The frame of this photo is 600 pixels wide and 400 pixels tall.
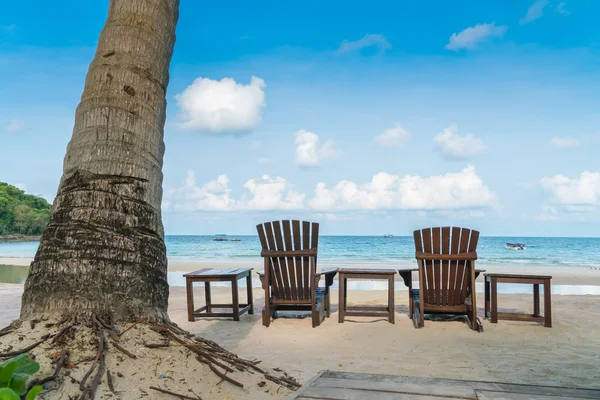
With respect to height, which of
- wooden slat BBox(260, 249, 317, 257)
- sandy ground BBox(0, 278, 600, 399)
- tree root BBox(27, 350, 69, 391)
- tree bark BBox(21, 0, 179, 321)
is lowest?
sandy ground BBox(0, 278, 600, 399)

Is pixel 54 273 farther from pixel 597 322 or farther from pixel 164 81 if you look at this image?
pixel 597 322

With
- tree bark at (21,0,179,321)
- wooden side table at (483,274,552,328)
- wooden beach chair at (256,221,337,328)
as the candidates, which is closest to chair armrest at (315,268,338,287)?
wooden beach chair at (256,221,337,328)

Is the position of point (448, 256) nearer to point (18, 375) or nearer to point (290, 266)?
point (290, 266)

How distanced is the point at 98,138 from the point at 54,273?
860 mm

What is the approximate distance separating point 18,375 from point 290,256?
4.02m

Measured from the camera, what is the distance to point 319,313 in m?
5.96

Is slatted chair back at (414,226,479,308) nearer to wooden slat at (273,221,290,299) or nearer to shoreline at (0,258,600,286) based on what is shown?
wooden slat at (273,221,290,299)

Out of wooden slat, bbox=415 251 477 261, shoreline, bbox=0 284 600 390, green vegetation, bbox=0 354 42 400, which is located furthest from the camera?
wooden slat, bbox=415 251 477 261

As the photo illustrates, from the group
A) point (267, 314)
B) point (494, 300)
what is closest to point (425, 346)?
point (494, 300)

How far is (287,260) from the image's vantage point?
600 centimetres

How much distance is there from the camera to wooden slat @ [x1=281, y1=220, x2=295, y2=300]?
19.5 feet

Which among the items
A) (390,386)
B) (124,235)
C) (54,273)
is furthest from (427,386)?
(54,273)

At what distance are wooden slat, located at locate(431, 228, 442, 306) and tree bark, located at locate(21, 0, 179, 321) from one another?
3653 mm

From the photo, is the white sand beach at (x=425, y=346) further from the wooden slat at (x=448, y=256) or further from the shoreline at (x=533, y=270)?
the shoreline at (x=533, y=270)
